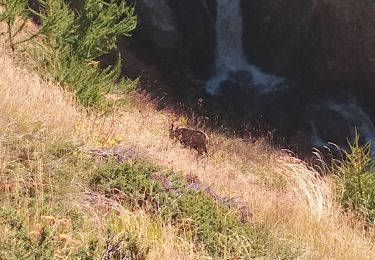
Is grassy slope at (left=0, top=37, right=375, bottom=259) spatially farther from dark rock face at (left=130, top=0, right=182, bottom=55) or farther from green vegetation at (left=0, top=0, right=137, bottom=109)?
dark rock face at (left=130, top=0, right=182, bottom=55)

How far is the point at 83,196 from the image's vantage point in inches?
166

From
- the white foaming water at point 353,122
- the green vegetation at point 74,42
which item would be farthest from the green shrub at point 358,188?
the white foaming water at point 353,122

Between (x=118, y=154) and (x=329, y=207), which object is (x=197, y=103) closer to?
(x=329, y=207)

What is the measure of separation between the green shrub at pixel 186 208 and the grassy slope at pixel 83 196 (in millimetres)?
101

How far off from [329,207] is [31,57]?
4667mm

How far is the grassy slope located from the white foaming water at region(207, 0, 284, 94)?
418 inches

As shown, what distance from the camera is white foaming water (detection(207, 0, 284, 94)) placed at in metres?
18.2

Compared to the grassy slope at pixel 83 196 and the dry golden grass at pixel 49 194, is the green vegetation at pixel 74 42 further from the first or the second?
the dry golden grass at pixel 49 194

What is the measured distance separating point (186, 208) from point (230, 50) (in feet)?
50.5

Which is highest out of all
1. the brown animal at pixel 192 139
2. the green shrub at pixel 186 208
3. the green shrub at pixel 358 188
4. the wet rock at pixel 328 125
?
the green shrub at pixel 186 208

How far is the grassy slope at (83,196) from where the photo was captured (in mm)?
3777

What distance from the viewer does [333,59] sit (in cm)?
1797

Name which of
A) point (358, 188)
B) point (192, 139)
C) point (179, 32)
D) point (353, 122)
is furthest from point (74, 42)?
point (179, 32)

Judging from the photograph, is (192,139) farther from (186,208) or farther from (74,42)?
(186,208)
